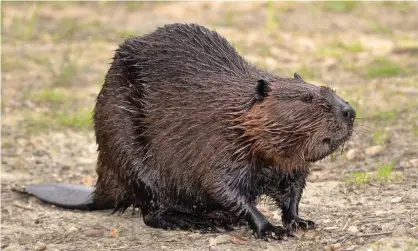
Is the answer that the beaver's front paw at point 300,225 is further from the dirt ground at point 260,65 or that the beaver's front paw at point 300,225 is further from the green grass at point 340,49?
the green grass at point 340,49

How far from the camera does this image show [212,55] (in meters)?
4.45

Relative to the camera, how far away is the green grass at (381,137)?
561 cm

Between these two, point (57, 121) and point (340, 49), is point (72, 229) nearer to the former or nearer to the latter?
point (57, 121)

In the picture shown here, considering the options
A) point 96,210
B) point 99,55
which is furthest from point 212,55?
point 99,55

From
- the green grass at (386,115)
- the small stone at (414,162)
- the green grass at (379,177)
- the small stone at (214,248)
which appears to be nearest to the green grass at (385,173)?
the green grass at (379,177)

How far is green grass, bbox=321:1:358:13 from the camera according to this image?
9.85m

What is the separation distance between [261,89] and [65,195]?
4.95ft

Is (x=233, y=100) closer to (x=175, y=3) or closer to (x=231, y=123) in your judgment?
(x=231, y=123)

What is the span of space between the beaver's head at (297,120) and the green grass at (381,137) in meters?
1.70

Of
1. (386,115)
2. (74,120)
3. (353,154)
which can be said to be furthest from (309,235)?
(74,120)

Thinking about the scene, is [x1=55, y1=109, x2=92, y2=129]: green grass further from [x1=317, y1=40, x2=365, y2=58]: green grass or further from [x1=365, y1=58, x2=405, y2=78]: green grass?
[x1=317, y1=40, x2=365, y2=58]: green grass

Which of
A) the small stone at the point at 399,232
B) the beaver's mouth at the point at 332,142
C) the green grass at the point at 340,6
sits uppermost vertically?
the green grass at the point at 340,6

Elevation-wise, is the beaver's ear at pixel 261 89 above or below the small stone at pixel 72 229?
above

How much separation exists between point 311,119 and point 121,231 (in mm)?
1239
